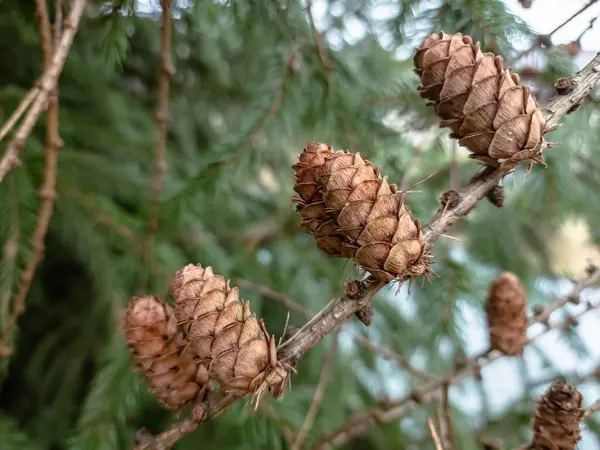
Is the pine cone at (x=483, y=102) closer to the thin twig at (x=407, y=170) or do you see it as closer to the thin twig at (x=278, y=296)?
the thin twig at (x=407, y=170)

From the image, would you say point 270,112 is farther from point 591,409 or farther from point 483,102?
point 591,409

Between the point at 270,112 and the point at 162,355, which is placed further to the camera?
the point at 270,112

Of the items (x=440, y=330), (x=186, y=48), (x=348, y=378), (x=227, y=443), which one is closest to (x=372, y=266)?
(x=440, y=330)

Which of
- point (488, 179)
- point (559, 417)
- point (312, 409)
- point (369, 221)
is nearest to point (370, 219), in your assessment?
point (369, 221)

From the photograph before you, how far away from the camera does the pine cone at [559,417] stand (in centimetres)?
53

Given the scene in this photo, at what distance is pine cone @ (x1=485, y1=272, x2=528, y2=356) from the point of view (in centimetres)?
66

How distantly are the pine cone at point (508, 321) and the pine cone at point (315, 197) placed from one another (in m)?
0.29

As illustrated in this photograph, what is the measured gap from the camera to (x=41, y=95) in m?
0.59

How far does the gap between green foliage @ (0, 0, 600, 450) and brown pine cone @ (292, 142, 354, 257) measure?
24cm

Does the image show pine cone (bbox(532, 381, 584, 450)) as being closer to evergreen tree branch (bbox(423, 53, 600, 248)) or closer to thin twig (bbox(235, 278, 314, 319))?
evergreen tree branch (bbox(423, 53, 600, 248))

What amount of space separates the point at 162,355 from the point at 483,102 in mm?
379

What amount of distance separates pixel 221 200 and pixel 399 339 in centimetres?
54

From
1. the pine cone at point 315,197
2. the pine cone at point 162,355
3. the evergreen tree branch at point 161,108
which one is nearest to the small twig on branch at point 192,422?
the pine cone at point 162,355

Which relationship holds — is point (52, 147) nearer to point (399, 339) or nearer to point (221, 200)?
point (221, 200)
